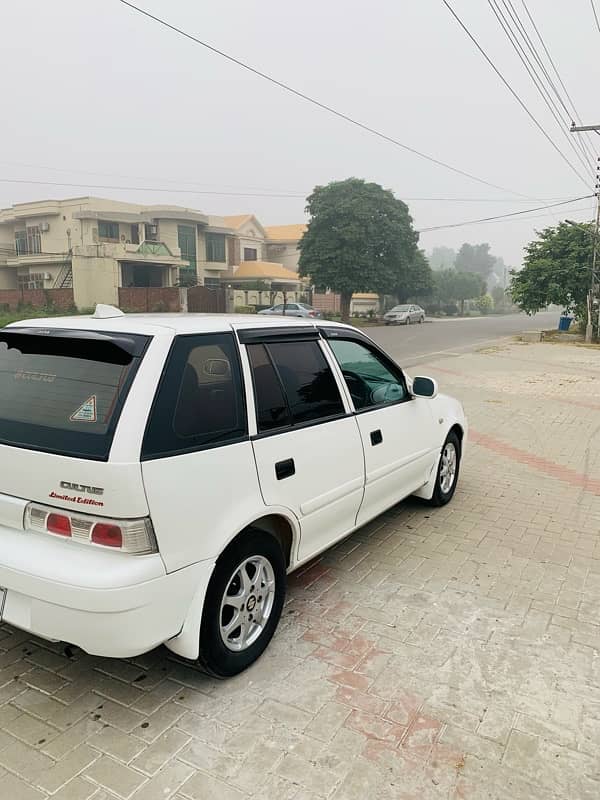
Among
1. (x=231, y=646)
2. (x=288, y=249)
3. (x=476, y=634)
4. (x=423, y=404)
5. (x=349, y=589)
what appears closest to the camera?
(x=231, y=646)

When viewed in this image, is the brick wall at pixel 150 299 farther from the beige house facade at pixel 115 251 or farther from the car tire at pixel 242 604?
the car tire at pixel 242 604

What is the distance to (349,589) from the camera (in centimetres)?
365

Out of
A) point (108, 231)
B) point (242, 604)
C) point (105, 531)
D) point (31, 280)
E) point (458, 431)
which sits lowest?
point (242, 604)

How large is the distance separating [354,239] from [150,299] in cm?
1303

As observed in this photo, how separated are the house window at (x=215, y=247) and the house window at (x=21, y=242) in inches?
526

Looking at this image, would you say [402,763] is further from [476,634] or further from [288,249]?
[288,249]

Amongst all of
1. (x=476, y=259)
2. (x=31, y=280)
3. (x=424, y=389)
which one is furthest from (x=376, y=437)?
(x=476, y=259)

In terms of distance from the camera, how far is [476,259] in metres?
168

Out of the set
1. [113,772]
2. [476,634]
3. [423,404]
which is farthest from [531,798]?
[423,404]

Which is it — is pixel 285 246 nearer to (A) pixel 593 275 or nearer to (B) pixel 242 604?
(A) pixel 593 275

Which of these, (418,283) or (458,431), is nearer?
(458,431)

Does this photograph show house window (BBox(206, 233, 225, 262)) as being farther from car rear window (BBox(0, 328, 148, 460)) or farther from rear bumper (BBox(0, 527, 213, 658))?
rear bumper (BBox(0, 527, 213, 658))

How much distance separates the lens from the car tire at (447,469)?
16.3ft

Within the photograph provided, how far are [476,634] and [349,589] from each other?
0.80 metres
